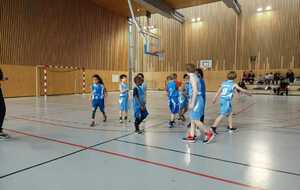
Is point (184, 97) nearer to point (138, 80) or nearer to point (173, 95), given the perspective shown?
point (173, 95)

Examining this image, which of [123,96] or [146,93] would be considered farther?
[146,93]

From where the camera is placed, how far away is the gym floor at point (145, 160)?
2990mm

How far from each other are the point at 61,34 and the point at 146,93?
11272mm

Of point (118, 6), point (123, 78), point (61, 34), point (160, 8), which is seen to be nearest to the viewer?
point (123, 78)

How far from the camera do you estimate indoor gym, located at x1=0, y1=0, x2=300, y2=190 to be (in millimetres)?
3338

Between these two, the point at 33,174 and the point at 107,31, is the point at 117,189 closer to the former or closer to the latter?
the point at 33,174

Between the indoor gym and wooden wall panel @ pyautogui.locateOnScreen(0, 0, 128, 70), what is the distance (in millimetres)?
81

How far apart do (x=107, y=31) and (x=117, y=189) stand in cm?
2261

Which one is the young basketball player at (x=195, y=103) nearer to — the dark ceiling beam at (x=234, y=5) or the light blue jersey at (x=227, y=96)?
the light blue jersey at (x=227, y=96)

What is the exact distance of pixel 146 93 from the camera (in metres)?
11.6

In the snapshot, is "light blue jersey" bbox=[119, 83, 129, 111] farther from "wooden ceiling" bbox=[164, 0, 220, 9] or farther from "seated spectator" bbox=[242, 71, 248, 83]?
"seated spectator" bbox=[242, 71, 248, 83]

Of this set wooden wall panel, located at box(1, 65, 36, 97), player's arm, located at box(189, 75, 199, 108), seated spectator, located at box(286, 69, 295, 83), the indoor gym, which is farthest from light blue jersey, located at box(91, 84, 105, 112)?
seated spectator, located at box(286, 69, 295, 83)

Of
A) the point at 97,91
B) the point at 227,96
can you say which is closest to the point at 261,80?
the point at 227,96

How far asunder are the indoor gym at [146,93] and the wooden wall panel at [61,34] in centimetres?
Result: 8
